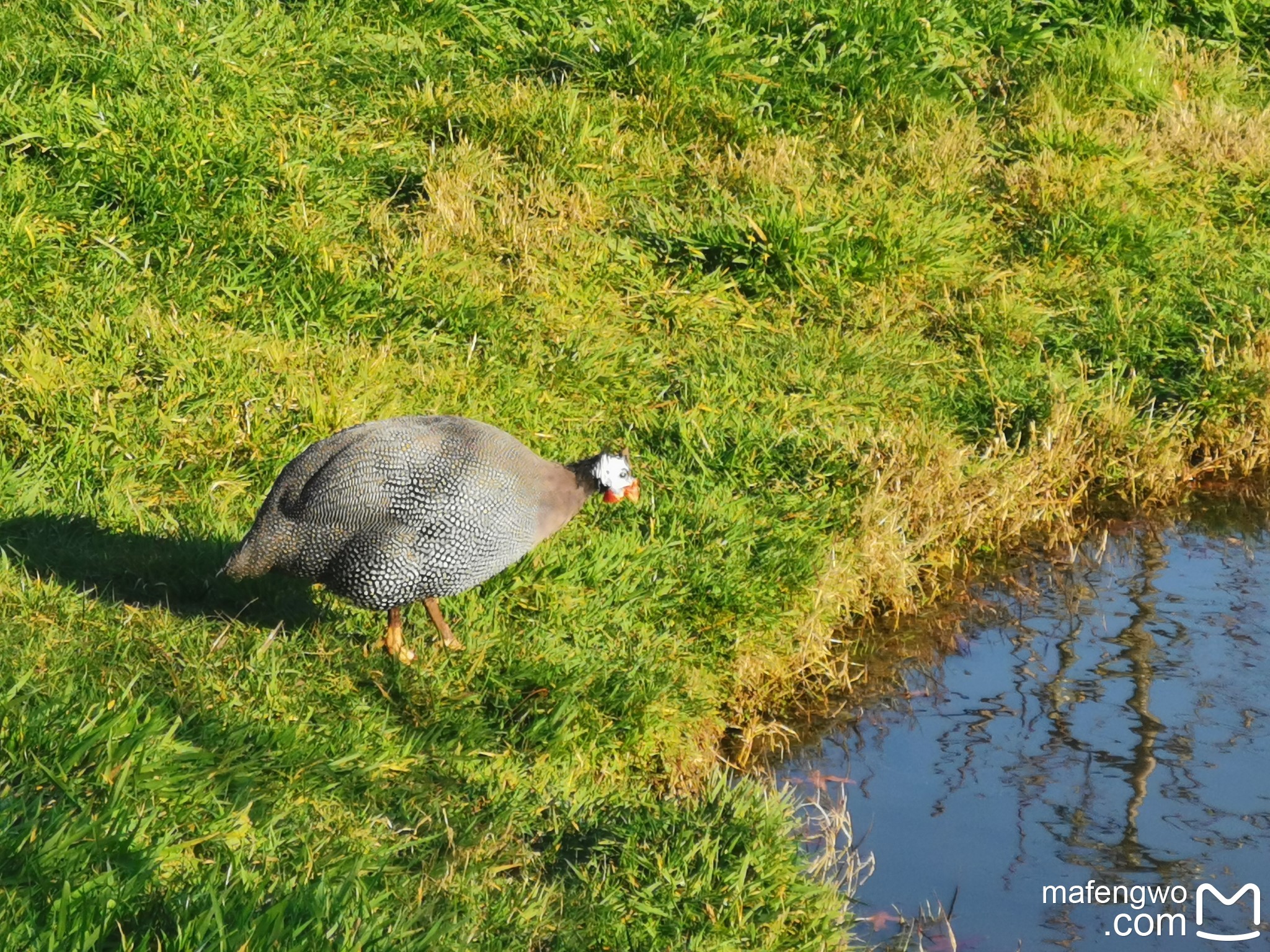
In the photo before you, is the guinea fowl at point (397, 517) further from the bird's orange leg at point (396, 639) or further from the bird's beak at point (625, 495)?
the bird's beak at point (625, 495)

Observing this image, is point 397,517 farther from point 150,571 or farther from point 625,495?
point 150,571

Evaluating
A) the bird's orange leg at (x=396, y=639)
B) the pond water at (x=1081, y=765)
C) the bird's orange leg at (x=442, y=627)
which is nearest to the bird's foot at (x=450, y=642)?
the bird's orange leg at (x=442, y=627)

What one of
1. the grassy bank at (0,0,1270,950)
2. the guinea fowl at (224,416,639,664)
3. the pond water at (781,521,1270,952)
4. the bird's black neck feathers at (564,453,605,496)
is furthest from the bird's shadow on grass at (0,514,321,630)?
the pond water at (781,521,1270,952)

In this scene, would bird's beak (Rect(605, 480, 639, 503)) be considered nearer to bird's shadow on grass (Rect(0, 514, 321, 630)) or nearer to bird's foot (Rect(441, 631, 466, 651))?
bird's foot (Rect(441, 631, 466, 651))

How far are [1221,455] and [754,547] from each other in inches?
102

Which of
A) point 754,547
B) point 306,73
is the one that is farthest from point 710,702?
point 306,73

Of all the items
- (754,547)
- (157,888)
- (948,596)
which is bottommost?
(948,596)

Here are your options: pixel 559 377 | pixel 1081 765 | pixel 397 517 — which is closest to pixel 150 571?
pixel 397 517

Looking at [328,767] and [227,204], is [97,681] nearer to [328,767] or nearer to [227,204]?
[328,767]

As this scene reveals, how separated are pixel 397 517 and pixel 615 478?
0.87 metres

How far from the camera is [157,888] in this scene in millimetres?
3289

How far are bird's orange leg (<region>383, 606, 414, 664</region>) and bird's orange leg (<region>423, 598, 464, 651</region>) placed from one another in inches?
4.1

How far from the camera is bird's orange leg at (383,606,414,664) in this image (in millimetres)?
4984

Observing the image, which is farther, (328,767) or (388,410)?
(388,410)
